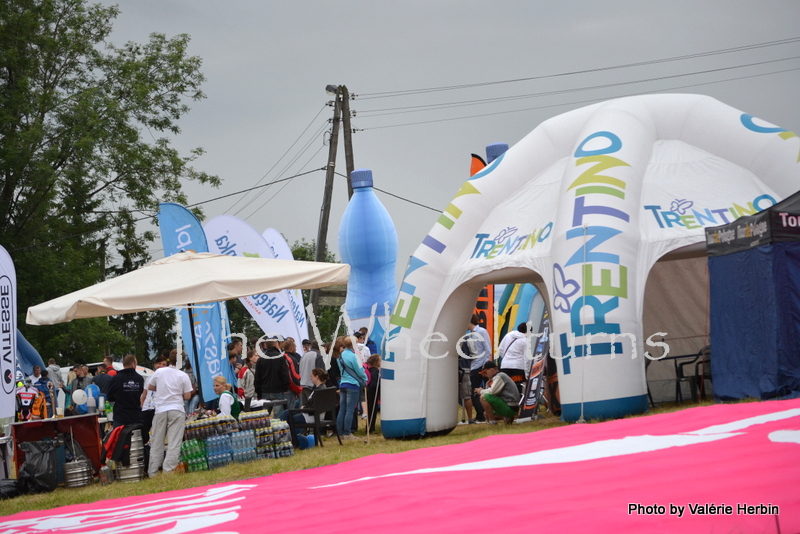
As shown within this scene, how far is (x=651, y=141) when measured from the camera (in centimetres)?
1308

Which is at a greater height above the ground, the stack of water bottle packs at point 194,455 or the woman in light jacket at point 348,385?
the woman in light jacket at point 348,385

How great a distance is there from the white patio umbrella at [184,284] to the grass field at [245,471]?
2171 millimetres

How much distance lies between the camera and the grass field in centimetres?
1044

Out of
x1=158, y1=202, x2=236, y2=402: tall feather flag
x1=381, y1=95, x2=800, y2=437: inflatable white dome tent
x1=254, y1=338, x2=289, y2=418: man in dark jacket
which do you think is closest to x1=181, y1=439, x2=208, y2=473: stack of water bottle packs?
x1=254, y1=338, x2=289, y2=418: man in dark jacket

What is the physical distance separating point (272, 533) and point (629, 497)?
2.21 m

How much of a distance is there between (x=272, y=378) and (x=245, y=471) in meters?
3.49

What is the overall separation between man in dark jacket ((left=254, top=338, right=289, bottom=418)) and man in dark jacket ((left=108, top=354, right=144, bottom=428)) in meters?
2.27

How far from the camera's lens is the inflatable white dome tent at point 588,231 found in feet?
37.4

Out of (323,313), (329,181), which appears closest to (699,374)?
(329,181)

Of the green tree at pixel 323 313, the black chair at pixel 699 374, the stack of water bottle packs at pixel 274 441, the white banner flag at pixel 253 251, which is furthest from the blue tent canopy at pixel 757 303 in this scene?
the green tree at pixel 323 313

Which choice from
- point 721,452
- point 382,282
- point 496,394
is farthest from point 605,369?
point 382,282

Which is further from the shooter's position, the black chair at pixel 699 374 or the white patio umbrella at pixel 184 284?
the black chair at pixel 699 374

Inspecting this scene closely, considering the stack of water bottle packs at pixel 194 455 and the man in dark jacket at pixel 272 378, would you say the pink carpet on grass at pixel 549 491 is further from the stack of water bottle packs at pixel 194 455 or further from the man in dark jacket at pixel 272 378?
the man in dark jacket at pixel 272 378

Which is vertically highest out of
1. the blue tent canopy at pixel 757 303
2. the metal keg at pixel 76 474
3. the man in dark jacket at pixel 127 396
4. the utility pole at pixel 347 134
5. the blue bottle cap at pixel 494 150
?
the utility pole at pixel 347 134
